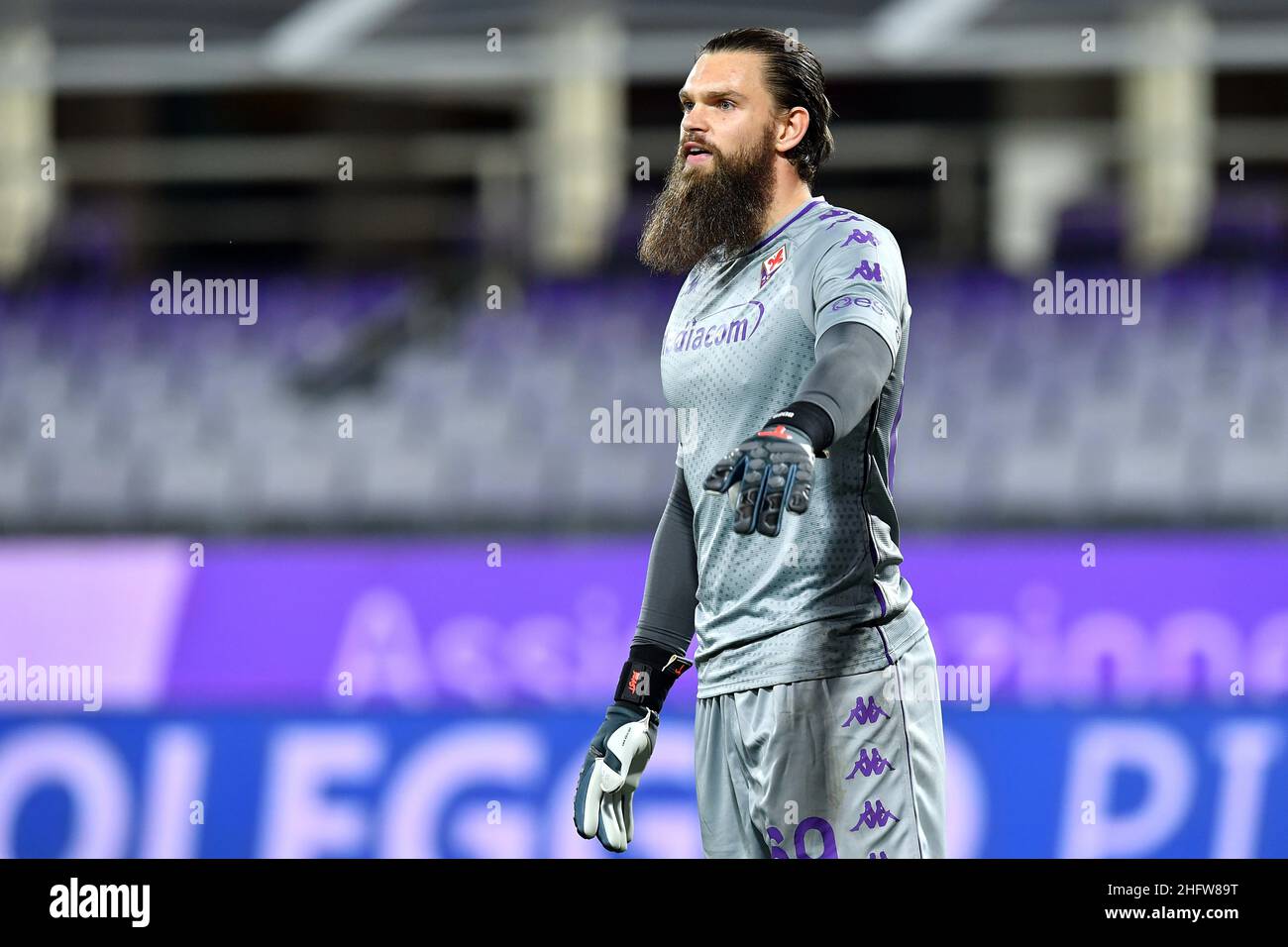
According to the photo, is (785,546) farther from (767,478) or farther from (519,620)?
(519,620)

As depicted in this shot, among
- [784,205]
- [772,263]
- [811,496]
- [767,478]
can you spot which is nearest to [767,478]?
[767,478]

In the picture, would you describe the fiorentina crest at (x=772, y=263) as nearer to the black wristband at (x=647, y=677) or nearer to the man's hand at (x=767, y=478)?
the man's hand at (x=767, y=478)

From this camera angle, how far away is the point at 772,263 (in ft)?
6.66

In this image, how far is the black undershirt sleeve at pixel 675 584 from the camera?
85.1 inches

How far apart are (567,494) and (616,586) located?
1.44 meters

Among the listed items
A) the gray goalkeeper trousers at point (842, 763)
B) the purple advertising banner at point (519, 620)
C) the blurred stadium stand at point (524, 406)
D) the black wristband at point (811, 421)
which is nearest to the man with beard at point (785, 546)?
the gray goalkeeper trousers at point (842, 763)

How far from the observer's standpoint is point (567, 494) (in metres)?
6.56

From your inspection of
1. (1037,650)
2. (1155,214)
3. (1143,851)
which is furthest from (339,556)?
(1155,214)

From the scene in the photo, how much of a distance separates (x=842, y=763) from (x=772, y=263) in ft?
2.06

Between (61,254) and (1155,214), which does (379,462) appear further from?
(1155,214)

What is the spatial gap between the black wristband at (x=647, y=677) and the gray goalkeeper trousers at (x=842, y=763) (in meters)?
0.17

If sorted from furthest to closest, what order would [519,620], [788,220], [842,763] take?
[519,620]
[788,220]
[842,763]

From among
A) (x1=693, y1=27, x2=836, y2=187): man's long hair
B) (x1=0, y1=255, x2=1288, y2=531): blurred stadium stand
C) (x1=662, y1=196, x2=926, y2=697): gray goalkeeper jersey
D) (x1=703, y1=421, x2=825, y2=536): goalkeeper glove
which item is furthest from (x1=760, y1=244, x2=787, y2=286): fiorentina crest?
(x1=0, y1=255, x2=1288, y2=531): blurred stadium stand

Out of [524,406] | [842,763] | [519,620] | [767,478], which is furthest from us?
[524,406]
